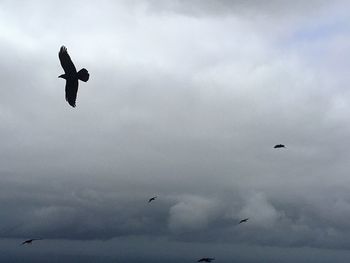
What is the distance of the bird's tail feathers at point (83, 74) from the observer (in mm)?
39484

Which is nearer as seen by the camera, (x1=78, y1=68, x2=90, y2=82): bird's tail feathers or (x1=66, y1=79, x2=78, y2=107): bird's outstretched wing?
(x1=78, y1=68, x2=90, y2=82): bird's tail feathers

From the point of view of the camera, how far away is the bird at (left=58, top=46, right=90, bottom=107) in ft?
130

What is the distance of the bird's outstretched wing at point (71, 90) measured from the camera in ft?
133

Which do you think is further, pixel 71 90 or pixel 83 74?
pixel 71 90

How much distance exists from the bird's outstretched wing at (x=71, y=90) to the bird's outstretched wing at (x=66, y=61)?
0.84 m

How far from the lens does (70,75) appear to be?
133 feet

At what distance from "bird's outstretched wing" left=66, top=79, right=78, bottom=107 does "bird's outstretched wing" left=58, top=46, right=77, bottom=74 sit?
0.84m

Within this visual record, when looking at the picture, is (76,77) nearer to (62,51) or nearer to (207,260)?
(62,51)

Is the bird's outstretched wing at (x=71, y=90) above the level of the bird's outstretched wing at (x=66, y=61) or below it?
below

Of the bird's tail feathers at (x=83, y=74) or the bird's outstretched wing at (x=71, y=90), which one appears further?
the bird's outstretched wing at (x=71, y=90)

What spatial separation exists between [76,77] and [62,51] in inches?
84.7

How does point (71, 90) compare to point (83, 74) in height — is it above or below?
below

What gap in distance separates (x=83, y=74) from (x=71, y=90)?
1.84 meters

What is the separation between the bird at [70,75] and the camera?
3969 cm
